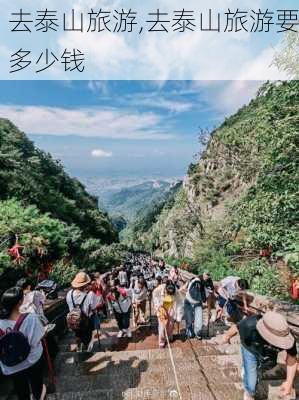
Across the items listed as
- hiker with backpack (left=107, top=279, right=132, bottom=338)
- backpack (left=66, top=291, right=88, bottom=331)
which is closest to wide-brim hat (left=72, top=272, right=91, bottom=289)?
backpack (left=66, top=291, right=88, bottom=331)

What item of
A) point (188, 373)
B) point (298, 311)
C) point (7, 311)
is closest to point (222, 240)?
point (298, 311)

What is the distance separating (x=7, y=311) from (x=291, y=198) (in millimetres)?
4855

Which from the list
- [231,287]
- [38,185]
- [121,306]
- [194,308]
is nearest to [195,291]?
[194,308]

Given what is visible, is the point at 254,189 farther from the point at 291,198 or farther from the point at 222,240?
the point at 222,240

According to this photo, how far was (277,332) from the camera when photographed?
140 inches

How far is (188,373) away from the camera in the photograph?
205 inches

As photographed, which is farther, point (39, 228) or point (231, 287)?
point (39, 228)

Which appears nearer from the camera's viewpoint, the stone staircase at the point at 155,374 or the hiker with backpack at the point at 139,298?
the stone staircase at the point at 155,374

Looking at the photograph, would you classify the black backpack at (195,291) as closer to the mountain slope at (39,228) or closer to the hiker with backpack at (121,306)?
the hiker with backpack at (121,306)

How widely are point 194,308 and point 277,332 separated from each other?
12.6 feet

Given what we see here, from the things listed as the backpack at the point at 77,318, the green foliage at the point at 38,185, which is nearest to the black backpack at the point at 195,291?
the backpack at the point at 77,318

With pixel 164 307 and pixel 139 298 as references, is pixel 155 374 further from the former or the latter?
pixel 139 298

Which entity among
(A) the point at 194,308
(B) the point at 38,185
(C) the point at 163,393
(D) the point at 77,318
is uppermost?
(B) the point at 38,185

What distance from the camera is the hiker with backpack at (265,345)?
11.7 ft
